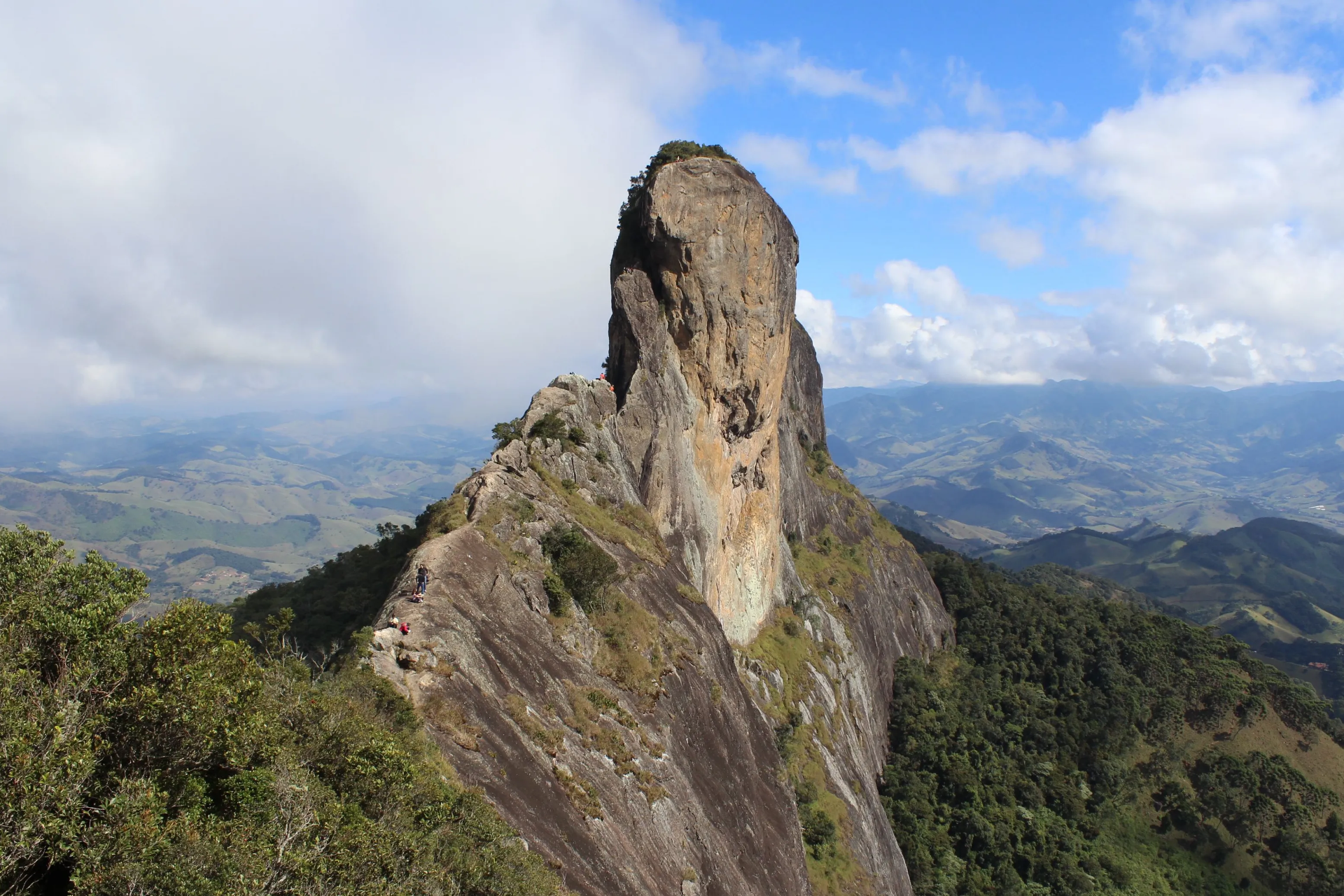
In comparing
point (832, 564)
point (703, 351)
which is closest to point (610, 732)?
point (703, 351)

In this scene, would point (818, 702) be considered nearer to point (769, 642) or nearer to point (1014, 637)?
point (769, 642)

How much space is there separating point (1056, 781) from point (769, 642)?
35.3m

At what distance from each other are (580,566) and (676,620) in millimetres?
6933

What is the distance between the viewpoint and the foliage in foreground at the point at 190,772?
7523 mm

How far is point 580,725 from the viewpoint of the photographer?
727 inches

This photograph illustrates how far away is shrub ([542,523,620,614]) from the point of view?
75.2 feet

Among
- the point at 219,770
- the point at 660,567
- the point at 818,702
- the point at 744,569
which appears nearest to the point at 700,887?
the point at 660,567

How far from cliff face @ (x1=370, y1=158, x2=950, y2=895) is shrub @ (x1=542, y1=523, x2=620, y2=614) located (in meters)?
0.29

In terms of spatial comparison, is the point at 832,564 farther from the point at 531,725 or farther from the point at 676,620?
the point at 531,725

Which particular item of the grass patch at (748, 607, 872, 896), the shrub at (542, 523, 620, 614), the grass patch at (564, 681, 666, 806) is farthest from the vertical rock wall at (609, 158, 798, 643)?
the grass patch at (564, 681, 666, 806)

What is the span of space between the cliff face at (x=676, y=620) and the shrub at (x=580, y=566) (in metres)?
0.29

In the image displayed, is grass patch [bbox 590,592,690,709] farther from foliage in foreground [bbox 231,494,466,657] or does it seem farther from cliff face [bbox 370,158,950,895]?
foliage in foreground [bbox 231,494,466,657]

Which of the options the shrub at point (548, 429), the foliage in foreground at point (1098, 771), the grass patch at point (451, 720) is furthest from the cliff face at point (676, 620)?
the foliage in foreground at point (1098, 771)

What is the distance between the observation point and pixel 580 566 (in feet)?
75.1
